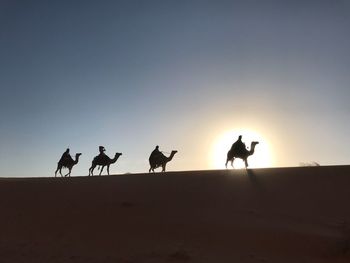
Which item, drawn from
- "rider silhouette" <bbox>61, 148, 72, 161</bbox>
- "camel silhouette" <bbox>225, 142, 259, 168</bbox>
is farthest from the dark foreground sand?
"rider silhouette" <bbox>61, 148, 72, 161</bbox>

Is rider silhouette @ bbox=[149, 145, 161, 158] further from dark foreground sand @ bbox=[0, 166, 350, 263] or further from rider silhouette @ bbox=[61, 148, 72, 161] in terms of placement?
dark foreground sand @ bbox=[0, 166, 350, 263]

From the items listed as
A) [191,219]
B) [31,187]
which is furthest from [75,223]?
[31,187]

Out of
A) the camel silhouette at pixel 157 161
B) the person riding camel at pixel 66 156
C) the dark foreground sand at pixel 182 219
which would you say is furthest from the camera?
the person riding camel at pixel 66 156

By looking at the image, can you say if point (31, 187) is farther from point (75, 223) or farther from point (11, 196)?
point (75, 223)

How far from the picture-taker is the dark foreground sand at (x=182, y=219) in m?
12.5

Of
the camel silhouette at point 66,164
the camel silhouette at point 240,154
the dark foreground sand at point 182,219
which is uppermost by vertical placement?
the camel silhouette at point 66,164

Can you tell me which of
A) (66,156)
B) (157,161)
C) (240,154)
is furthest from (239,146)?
(66,156)

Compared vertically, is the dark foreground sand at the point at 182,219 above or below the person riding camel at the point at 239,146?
below

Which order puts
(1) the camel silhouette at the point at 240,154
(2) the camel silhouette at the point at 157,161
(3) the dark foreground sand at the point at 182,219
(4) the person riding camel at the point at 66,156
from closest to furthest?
(3) the dark foreground sand at the point at 182,219 < (1) the camel silhouette at the point at 240,154 < (2) the camel silhouette at the point at 157,161 < (4) the person riding camel at the point at 66,156

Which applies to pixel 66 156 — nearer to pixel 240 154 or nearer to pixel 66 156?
pixel 66 156

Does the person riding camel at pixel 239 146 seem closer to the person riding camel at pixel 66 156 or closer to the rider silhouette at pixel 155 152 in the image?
the rider silhouette at pixel 155 152

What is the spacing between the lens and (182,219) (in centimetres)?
1472

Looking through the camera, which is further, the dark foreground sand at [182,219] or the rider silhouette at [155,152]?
the rider silhouette at [155,152]

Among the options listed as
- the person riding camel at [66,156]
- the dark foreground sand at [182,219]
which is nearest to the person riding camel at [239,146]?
the dark foreground sand at [182,219]
